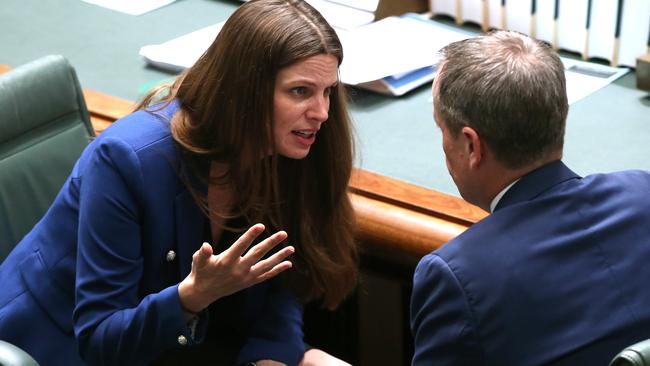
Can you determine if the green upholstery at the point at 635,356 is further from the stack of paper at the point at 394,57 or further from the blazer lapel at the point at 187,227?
the stack of paper at the point at 394,57

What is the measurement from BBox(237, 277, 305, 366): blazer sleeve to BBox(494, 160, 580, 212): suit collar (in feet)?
2.05

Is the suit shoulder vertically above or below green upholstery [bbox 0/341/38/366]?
above

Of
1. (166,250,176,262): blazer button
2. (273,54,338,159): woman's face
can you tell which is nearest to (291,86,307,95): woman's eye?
(273,54,338,159): woman's face

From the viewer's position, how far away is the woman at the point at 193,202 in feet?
5.24

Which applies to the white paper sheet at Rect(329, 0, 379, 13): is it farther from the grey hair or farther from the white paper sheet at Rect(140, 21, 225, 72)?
the grey hair

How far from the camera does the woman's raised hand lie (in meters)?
1.49

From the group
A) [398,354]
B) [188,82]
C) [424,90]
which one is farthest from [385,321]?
[188,82]

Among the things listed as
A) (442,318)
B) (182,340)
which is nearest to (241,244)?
(182,340)

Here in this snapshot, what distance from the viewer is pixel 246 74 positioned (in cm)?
159

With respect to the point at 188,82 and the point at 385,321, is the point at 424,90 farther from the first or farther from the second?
the point at 188,82

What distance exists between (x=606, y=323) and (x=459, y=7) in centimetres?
128

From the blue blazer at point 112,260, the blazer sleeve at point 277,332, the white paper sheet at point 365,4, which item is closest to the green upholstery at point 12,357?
the blue blazer at point 112,260

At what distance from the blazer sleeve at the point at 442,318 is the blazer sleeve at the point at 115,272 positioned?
0.44 meters

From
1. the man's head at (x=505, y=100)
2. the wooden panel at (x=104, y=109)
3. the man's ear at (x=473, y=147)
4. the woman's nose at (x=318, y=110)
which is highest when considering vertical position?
the man's head at (x=505, y=100)
